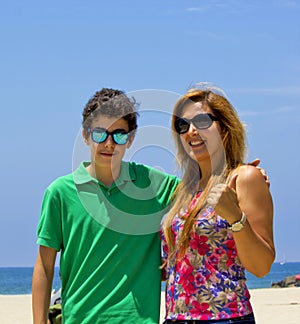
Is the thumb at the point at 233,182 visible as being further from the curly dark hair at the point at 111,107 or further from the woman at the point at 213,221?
the curly dark hair at the point at 111,107

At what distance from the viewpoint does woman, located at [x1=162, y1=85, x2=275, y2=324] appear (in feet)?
12.5

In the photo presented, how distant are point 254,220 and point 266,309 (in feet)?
44.7

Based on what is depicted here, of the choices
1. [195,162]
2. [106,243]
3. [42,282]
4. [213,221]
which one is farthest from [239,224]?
[42,282]

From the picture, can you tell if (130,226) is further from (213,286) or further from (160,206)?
(213,286)

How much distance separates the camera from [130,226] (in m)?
4.37

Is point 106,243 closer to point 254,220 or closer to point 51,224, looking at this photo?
point 51,224

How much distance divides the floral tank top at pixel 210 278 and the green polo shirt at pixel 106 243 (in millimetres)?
334

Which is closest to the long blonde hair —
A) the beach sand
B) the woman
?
the woman

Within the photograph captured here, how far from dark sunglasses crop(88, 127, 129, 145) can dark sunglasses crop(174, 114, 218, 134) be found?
1.04 feet

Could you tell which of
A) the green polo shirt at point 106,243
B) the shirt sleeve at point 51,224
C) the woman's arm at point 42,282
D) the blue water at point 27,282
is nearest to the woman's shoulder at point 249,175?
the green polo shirt at point 106,243

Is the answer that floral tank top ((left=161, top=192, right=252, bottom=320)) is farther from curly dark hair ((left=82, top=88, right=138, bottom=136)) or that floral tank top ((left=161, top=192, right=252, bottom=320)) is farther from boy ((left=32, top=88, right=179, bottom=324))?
curly dark hair ((left=82, top=88, right=138, bottom=136))

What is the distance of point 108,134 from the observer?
4.39 m

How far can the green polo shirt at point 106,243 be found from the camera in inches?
168

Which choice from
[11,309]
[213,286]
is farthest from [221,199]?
[11,309]
